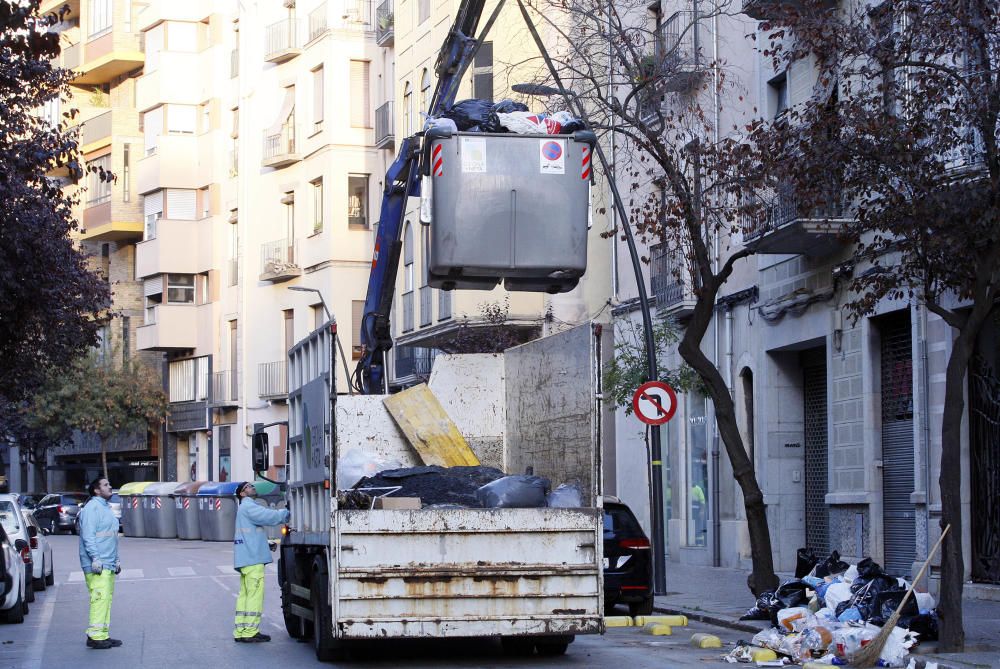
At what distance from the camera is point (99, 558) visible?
1495 cm

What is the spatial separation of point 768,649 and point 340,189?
116ft

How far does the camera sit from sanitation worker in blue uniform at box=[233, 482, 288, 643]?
15.1 metres

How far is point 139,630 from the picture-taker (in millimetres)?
16844

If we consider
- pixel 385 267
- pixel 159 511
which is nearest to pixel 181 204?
pixel 159 511

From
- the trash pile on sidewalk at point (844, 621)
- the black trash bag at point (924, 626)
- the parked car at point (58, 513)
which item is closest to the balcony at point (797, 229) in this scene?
the trash pile on sidewalk at point (844, 621)

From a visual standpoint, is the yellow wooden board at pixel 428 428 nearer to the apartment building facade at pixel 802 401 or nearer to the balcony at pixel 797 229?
the apartment building facade at pixel 802 401

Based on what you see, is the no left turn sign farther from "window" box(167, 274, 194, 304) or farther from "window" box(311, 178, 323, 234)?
"window" box(167, 274, 194, 304)

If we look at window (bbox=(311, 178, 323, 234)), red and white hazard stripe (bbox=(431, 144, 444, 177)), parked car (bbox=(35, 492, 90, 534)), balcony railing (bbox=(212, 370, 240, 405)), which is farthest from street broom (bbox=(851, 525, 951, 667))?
balcony railing (bbox=(212, 370, 240, 405))

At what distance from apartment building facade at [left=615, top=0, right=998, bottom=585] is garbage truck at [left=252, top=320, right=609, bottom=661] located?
4.48 metres

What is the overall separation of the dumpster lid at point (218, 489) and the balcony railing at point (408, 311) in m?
6.71

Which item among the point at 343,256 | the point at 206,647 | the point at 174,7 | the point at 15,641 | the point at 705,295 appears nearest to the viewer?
the point at 206,647

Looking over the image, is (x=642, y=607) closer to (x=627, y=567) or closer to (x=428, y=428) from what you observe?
(x=627, y=567)

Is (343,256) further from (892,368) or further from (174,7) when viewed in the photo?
(892,368)

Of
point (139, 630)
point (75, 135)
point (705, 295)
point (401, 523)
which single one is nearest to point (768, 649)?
point (401, 523)
